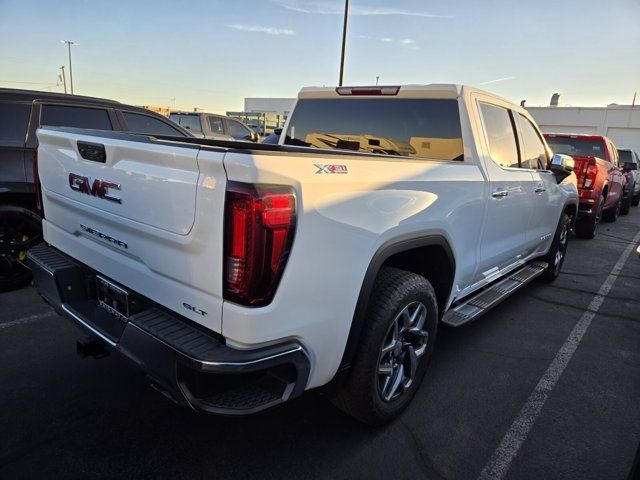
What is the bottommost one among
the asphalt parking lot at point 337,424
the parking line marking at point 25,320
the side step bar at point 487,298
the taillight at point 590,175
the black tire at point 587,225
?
the parking line marking at point 25,320

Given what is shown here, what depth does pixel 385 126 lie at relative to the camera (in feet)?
11.7

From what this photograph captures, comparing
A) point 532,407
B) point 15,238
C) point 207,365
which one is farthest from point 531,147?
point 15,238

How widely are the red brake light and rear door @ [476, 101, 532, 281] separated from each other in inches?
26.7

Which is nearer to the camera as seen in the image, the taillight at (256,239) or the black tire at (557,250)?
the taillight at (256,239)

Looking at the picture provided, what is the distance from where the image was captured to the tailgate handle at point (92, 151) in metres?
2.21

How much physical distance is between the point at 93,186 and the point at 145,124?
349 cm

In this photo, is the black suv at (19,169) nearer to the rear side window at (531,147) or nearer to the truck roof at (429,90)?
the truck roof at (429,90)

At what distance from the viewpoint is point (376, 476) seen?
2262 mm

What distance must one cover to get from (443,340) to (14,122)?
4559 mm

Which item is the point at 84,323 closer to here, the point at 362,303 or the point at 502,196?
the point at 362,303

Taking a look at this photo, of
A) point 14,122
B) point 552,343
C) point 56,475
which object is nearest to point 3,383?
point 56,475

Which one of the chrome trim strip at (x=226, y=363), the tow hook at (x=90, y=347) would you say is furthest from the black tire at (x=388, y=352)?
the tow hook at (x=90, y=347)

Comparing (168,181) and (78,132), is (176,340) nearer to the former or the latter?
(168,181)

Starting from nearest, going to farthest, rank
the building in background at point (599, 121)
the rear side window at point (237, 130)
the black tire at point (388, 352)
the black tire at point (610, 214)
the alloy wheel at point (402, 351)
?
1. the black tire at point (388, 352)
2. the alloy wheel at point (402, 351)
3. the black tire at point (610, 214)
4. the rear side window at point (237, 130)
5. the building in background at point (599, 121)
